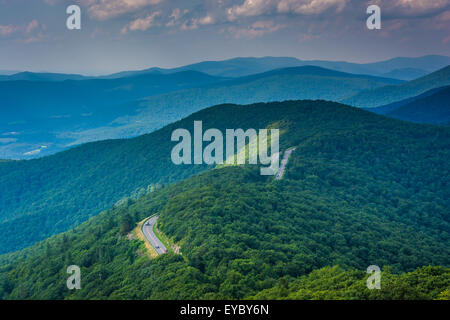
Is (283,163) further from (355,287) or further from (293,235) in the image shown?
(355,287)

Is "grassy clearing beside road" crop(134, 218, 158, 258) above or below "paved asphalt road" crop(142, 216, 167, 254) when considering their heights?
below

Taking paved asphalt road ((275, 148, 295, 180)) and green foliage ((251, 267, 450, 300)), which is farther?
paved asphalt road ((275, 148, 295, 180))

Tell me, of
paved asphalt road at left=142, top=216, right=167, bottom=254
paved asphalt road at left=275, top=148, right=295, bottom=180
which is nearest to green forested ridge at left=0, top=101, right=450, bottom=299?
paved asphalt road at left=275, top=148, right=295, bottom=180

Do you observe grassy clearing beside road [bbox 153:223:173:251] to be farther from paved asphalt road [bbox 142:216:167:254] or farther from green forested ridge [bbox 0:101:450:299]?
green forested ridge [bbox 0:101:450:299]

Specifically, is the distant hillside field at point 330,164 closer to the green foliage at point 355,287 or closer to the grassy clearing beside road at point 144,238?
the grassy clearing beside road at point 144,238

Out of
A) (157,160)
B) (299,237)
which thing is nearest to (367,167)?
(299,237)

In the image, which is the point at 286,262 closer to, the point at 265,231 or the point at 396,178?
the point at 265,231
